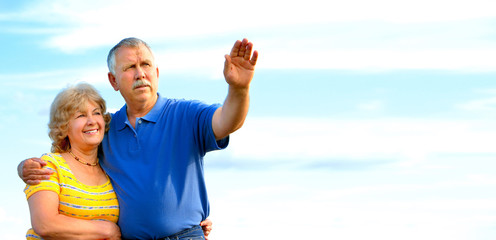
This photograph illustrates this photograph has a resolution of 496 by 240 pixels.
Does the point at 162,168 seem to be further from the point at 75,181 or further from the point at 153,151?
the point at 75,181

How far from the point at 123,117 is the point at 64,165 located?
63cm

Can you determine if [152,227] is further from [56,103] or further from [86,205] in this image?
[56,103]

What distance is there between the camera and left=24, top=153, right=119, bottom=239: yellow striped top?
5367 mm

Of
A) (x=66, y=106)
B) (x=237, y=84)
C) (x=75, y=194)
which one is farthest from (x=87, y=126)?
(x=237, y=84)

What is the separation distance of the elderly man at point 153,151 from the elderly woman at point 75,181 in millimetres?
102

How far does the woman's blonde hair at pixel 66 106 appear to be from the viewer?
546cm

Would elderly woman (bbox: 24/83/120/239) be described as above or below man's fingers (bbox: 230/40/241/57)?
below

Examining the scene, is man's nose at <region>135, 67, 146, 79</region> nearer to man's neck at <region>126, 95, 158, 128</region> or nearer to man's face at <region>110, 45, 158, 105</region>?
man's face at <region>110, 45, 158, 105</region>

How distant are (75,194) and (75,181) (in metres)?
0.11

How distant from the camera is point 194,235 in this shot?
17.9ft

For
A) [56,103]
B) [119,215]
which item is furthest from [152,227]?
[56,103]

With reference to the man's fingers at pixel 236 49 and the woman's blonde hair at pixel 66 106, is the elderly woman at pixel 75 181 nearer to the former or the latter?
the woman's blonde hair at pixel 66 106

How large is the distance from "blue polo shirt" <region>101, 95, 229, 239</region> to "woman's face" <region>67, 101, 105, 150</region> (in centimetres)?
20

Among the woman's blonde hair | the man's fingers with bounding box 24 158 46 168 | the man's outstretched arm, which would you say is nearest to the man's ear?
the woman's blonde hair
